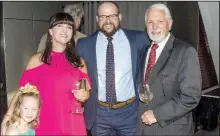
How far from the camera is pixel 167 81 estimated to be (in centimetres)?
215

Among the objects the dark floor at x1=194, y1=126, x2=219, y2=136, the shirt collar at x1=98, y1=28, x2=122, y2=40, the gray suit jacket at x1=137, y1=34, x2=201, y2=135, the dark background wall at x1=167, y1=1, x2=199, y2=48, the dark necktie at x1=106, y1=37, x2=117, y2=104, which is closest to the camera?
the gray suit jacket at x1=137, y1=34, x2=201, y2=135

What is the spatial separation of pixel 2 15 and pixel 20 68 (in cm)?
82

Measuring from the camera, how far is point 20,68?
450 cm

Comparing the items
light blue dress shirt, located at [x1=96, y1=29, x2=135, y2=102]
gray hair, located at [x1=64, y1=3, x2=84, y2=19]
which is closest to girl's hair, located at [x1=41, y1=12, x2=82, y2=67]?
light blue dress shirt, located at [x1=96, y1=29, x2=135, y2=102]

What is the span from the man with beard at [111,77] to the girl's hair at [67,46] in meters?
0.21

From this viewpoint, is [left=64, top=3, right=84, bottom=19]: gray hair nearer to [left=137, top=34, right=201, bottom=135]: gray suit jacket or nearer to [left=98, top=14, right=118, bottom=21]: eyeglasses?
[left=98, top=14, right=118, bottom=21]: eyeglasses

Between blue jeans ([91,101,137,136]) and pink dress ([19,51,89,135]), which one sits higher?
pink dress ([19,51,89,135])

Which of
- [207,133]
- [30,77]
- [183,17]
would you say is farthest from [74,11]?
[207,133]

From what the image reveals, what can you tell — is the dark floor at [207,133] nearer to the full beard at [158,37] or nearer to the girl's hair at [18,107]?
the full beard at [158,37]

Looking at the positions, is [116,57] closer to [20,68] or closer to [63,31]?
[63,31]

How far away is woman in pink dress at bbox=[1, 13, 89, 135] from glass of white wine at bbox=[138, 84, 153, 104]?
1.73 ft

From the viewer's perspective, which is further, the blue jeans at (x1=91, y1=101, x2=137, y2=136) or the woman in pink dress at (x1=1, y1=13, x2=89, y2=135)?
the blue jeans at (x1=91, y1=101, x2=137, y2=136)

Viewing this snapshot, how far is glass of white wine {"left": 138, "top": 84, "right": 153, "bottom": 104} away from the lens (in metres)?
2.14

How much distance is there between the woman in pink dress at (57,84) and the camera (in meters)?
2.33
